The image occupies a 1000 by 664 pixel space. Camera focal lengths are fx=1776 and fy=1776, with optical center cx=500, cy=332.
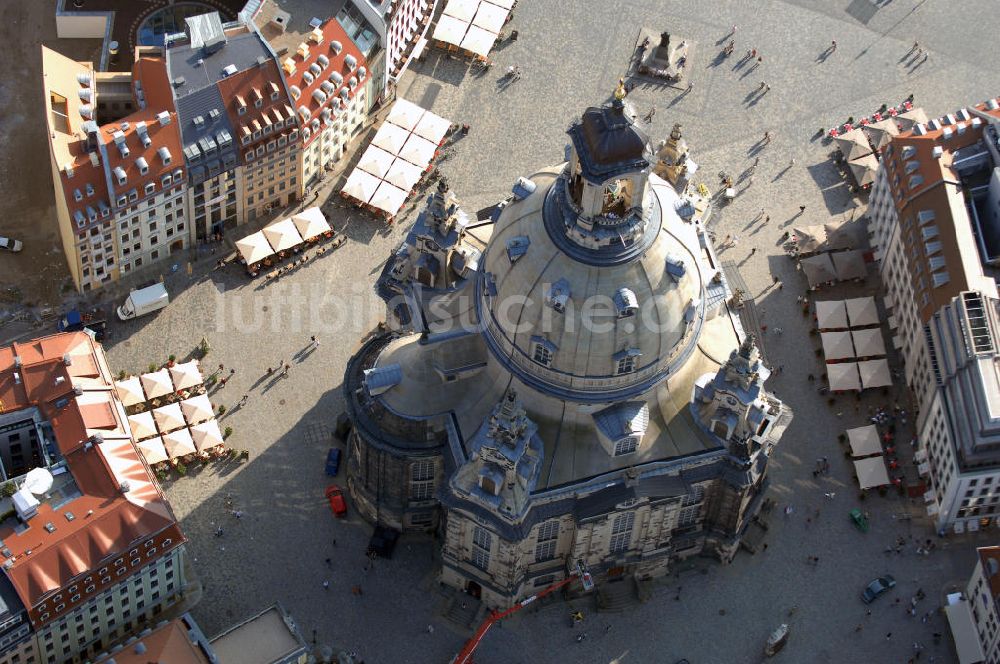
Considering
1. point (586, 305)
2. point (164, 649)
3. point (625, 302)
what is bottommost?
point (164, 649)

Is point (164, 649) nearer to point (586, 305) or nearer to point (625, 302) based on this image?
point (586, 305)

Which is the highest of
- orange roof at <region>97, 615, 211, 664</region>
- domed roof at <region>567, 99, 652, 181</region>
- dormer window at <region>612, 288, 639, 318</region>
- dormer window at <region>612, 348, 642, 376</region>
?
domed roof at <region>567, 99, 652, 181</region>

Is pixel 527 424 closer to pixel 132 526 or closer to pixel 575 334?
pixel 575 334

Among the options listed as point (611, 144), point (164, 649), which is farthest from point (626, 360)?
point (164, 649)

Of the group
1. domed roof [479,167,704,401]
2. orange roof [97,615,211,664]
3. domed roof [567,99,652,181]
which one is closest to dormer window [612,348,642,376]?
domed roof [479,167,704,401]

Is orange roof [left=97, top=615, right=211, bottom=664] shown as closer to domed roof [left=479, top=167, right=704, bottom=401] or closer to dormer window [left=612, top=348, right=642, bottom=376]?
domed roof [left=479, top=167, right=704, bottom=401]

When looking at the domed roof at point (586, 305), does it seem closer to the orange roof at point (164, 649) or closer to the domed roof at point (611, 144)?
the domed roof at point (611, 144)

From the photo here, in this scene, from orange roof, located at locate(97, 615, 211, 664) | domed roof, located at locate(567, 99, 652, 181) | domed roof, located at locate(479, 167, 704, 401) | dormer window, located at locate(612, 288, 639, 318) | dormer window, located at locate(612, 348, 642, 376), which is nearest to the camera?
domed roof, located at locate(567, 99, 652, 181)
